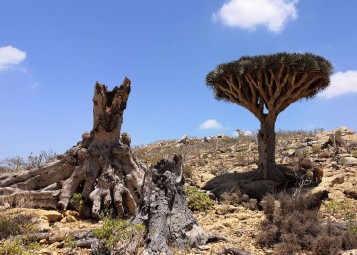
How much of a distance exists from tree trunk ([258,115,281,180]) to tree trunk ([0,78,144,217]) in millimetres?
4206

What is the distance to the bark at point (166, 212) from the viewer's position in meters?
5.11

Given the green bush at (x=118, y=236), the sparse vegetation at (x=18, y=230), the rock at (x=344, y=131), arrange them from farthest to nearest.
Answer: the rock at (x=344, y=131) → the sparse vegetation at (x=18, y=230) → the green bush at (x=118, y=236)

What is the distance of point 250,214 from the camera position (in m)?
7.83

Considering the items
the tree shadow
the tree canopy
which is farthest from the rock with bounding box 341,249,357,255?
the tree canopy

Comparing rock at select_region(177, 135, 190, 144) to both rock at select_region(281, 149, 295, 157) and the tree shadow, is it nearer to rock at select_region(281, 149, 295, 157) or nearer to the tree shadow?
rock at select_region(281, 149, 295, 157)

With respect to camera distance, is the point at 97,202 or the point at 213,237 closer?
the point at 213,237

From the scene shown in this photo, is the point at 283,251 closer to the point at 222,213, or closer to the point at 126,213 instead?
the point at 222,213

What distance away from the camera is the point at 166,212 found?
5.31m

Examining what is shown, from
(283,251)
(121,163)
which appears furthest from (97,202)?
(283,251)

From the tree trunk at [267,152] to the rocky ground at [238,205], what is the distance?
4.37 feet

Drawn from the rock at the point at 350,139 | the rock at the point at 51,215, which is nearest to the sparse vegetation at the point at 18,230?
the rock at the point at 51,215

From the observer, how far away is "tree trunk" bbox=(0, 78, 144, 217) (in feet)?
24.9

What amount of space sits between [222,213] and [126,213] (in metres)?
1.91

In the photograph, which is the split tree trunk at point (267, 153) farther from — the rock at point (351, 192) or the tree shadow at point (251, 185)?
the rock at point (351, 192)
